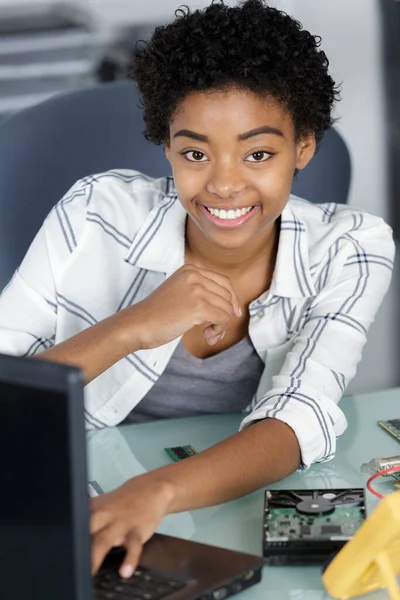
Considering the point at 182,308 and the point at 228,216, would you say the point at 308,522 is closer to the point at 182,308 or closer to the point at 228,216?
the point at 182,308

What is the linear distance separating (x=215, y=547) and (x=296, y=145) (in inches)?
26.5

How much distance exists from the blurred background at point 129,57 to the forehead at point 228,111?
1097mm

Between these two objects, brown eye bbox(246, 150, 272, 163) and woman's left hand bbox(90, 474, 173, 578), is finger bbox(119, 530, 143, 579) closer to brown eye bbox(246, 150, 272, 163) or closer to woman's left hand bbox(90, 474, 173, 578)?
woman's left hand bbox(90, 474, 173, 578)

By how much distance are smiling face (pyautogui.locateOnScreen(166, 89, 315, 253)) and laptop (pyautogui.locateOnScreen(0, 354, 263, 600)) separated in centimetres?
66

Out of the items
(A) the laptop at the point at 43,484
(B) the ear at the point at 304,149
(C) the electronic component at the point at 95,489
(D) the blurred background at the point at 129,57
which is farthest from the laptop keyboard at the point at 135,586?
(D) the blurred background at the point at 129,57

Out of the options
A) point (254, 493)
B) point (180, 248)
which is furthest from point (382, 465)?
point (180, 248)

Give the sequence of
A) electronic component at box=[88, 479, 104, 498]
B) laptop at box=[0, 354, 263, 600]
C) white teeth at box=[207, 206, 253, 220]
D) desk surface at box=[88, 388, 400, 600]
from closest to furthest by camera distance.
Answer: laptop at box=[0, 354, 263, 600] < desk surface at box=[88, 388, 400, 600] < electronic component at box=[88, 479, 104, 498] < white teeth at box=[207, 206, 253, 220]

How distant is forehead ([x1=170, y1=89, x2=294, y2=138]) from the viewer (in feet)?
4.19

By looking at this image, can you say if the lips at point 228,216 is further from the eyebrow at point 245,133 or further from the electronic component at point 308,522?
the electronic component at point 308,522

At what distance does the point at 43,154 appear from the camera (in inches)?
67.4

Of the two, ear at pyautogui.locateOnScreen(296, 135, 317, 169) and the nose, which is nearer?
the nose

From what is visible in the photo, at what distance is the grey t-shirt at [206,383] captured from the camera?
1.48m

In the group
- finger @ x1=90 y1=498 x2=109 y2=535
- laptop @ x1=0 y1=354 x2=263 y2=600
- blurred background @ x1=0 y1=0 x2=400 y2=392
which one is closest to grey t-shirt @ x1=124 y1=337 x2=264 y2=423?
finger @ x1=90 y1=498 x2=109 y2=535

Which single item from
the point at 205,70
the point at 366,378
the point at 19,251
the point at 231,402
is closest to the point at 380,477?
the point at 231,402
